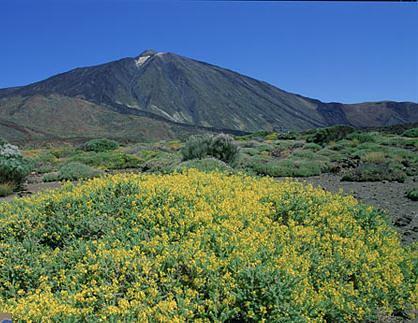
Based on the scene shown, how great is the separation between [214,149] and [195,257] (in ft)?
43.7

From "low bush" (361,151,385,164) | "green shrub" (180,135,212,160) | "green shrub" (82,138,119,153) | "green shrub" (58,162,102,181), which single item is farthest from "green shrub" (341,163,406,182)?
"green shrub" (82,138,119,153)

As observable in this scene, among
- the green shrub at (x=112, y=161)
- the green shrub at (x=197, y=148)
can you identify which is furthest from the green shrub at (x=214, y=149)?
the green shrub at (x=112, y=161)

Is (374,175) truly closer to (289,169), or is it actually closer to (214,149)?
(289,169)

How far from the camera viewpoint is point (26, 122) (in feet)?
406

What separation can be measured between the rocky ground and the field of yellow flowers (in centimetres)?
205

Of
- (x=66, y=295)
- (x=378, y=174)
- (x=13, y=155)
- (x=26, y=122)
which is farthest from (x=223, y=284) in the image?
(x=26, y=122)

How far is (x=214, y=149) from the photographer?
1791 cm

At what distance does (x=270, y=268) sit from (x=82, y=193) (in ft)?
10.6

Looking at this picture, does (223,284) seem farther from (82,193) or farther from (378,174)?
(378,174)

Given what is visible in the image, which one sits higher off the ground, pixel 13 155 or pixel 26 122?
pixel 26 122

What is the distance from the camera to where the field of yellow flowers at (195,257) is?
14.0ft

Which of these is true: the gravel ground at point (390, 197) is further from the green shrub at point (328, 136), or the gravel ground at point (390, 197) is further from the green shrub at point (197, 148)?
the green shrub at point (328, 136)

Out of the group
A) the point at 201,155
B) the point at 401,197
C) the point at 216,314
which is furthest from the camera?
the point at 201,155

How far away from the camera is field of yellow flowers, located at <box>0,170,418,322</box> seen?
14.0ft
